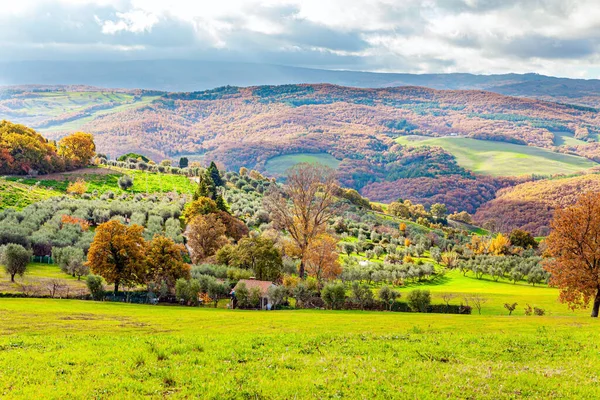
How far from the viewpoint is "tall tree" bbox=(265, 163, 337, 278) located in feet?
181

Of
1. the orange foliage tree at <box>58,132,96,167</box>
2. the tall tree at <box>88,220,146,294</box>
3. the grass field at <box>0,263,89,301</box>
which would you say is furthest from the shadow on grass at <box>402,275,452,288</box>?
the orange foliage tree at <box>58,132,96,167</box>

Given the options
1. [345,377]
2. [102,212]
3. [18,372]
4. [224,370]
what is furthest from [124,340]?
[102,212]

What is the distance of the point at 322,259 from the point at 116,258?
90.7 feet

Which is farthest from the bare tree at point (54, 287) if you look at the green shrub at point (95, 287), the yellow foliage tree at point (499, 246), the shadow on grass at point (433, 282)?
the yellow foliage tree at point (499, 246)

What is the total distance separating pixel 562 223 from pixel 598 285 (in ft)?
18.4

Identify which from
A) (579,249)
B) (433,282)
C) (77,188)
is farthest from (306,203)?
(77,188)

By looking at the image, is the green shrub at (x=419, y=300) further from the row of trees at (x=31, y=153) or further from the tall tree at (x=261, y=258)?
the row of trees at (x=31, y=153)

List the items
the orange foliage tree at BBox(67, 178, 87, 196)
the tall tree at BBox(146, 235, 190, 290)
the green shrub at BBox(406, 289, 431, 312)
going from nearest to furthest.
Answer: the tall tree at BBox(146, 235, 190, 290)
the green shrub at BBox(406, 289, 431, 312)
the orange foliage tree at BBox(67, 178, 87, 196)

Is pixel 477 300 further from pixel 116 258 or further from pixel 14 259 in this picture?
pixel 14 259

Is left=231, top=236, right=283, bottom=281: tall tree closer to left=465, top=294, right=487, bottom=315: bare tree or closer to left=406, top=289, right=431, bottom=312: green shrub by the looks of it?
left=406, top=289, right=431, bottom=312: green shrub

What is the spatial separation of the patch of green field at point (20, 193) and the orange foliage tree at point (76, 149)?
26420mm

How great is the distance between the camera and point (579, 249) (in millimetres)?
36156

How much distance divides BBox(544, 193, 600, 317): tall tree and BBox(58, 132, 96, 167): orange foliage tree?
135392mm

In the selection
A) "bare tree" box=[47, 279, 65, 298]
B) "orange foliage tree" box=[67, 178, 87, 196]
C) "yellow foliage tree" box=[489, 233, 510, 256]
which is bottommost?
"yellow foliage tree" box=[489, 233, 510, 256]
